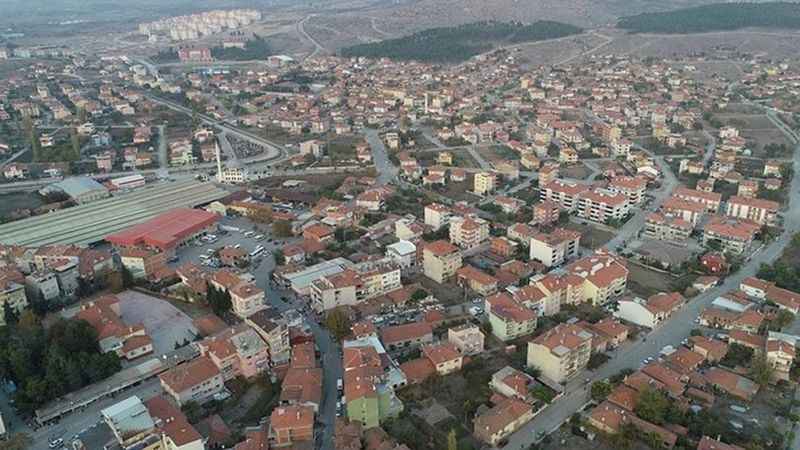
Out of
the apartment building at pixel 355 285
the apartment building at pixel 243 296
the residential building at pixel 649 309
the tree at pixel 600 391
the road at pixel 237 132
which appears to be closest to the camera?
the tree at pixel 600 391

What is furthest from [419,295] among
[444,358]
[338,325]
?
[444,358]

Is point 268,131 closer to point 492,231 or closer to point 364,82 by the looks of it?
point 364,82

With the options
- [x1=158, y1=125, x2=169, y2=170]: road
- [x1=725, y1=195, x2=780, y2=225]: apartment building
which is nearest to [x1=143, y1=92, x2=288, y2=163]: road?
[x1=158, y1=125, x2=169, y2=170]: road

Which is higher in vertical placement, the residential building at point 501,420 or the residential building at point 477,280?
the residential building at point 477,280

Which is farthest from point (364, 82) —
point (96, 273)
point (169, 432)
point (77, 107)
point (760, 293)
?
point (169, 432)

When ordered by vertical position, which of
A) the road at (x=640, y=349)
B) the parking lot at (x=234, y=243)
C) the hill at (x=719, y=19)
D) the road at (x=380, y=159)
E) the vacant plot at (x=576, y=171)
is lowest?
the road at (x=640, y=349)

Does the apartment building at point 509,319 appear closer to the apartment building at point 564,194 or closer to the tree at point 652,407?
the tree at point 652,407

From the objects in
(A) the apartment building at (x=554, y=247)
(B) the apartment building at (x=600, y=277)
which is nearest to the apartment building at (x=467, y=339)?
(B) the apartment building at (x=600, y=277)
